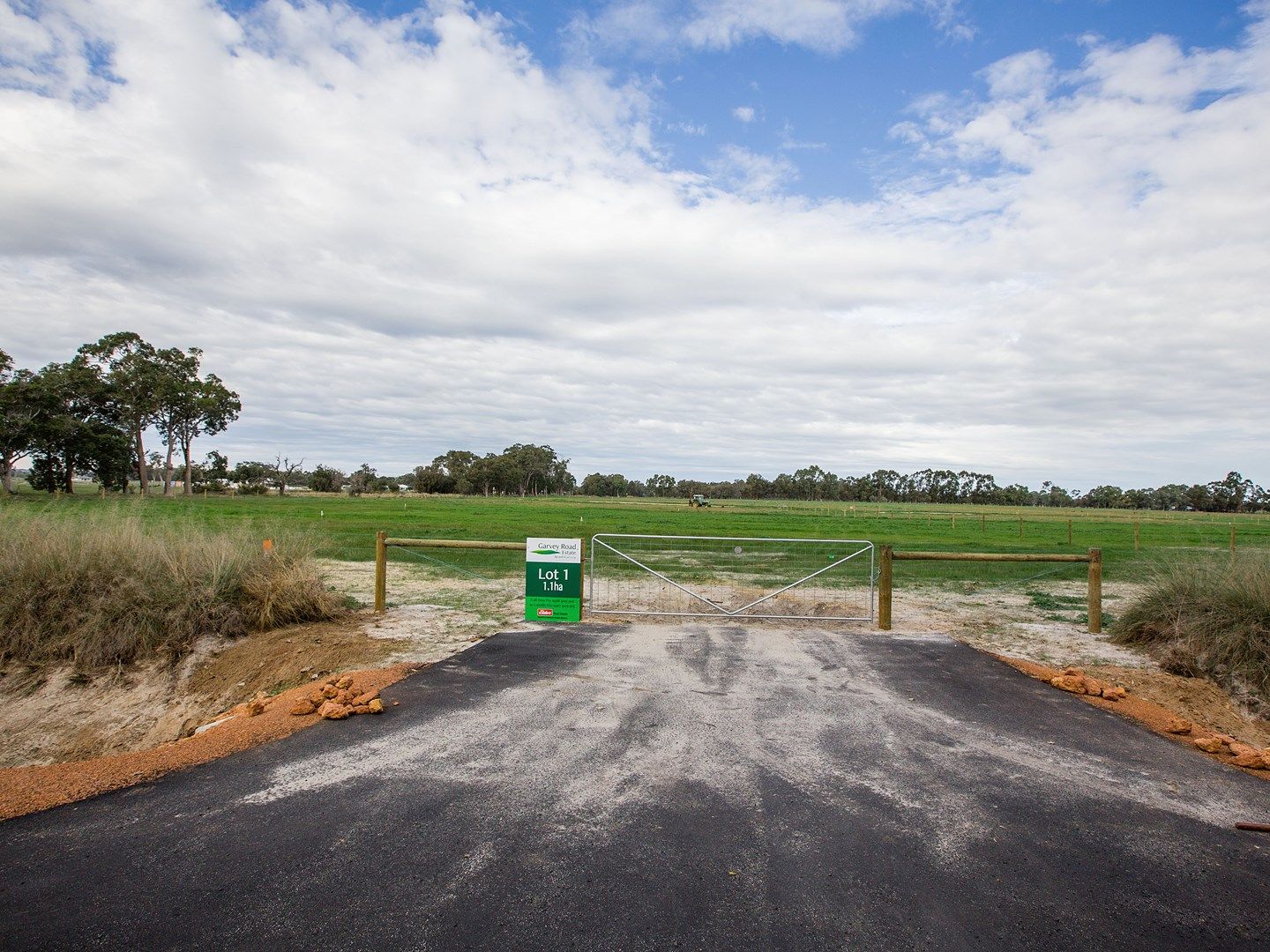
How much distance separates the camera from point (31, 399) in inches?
2315

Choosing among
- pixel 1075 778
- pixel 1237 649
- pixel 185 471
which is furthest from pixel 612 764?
pixel 185 471

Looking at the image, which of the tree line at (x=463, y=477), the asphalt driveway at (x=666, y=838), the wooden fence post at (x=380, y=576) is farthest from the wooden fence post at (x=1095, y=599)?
the tree line at (x=463, y=477)

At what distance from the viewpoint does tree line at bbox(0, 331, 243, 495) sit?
58594 mm

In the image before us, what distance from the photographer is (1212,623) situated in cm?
927

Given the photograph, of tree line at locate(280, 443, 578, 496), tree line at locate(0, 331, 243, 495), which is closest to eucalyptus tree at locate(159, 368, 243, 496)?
tree line at locate(0, 331, 243, 495)

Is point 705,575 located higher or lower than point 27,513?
lower

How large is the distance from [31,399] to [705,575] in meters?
65.9

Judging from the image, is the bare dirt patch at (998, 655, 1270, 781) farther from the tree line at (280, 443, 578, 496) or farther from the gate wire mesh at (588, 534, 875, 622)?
the tree line at (280, 443, 578, 496)

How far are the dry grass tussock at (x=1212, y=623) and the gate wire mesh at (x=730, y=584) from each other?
3928 mm

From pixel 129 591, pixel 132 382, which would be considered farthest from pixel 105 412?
pixel 129 591

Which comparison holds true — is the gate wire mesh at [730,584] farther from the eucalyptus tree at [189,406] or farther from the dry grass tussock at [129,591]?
the eucalyptus tree at [189,406]

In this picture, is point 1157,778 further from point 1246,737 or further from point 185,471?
point 185,471

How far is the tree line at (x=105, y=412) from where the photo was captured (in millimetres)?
58594

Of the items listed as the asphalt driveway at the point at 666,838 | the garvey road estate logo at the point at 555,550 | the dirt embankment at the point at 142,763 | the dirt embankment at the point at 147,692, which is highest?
the garvey road estate logo at the point at 555,550
